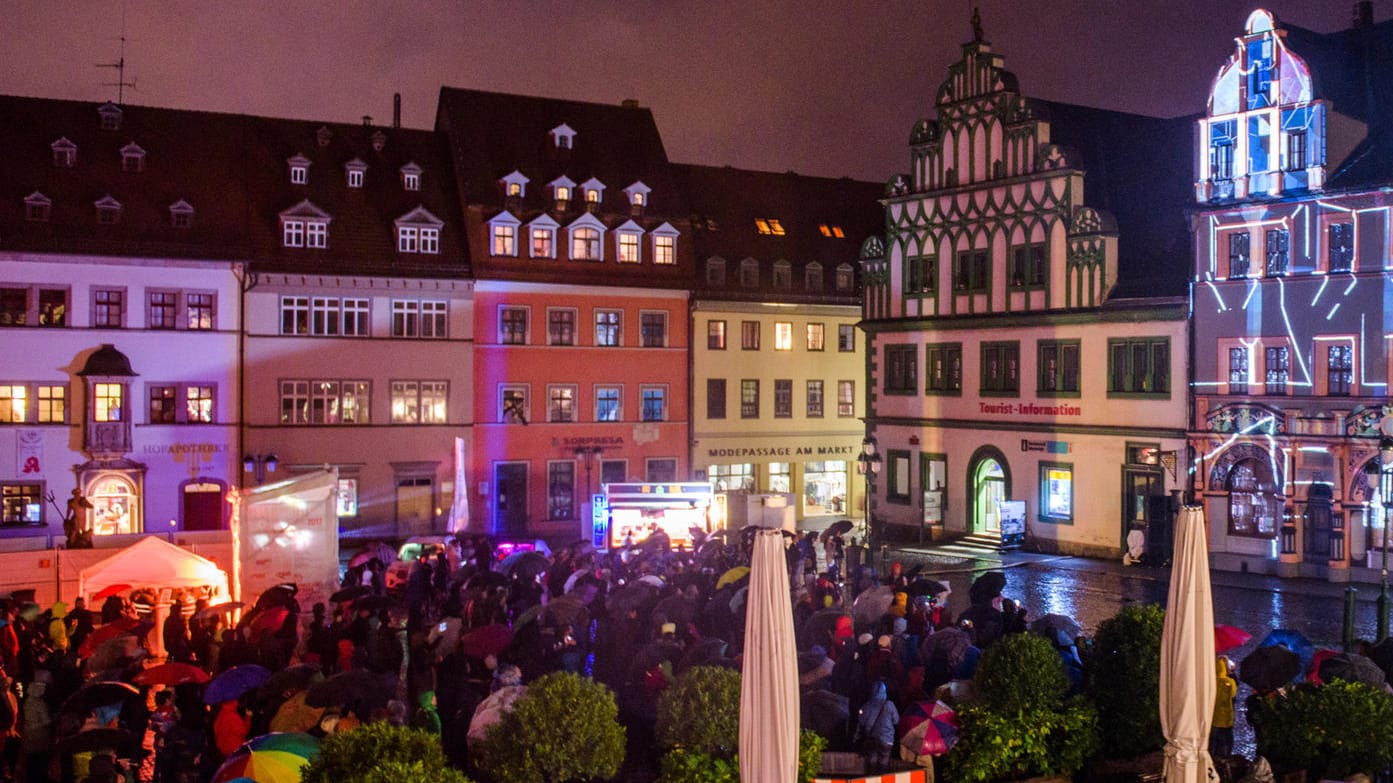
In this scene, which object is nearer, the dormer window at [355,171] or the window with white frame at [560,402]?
the dormer window at [355,171]

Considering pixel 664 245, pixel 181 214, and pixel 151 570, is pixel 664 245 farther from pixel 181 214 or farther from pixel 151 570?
pixel 151 570

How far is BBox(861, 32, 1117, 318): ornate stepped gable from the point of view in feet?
124

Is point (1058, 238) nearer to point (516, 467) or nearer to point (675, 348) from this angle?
point (675, 348)

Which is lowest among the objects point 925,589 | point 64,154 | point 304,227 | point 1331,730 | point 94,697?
point 1331,730

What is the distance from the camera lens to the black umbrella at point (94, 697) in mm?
13484

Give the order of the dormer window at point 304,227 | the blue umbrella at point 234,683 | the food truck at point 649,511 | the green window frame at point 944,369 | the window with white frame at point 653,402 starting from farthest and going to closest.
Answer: the window with white frame at point 653,402, the green window frame at point 944,369, the dormer window at point 304,227, the food truck at point 649,511, the blue umbrella at point 234,683

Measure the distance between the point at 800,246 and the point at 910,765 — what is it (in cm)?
3855

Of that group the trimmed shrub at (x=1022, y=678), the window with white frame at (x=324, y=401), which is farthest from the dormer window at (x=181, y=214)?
the trimmed shrub at (x=1022, y=678)

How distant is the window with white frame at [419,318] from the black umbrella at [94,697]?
2879 cm

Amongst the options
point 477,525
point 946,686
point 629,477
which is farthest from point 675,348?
point 946,686

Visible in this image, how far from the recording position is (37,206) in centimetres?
3838

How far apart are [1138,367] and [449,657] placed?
999 inches

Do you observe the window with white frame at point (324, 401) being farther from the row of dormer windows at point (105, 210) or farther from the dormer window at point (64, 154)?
the dormer window at point (64, 154)

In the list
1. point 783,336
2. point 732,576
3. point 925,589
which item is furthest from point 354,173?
point 925,589
